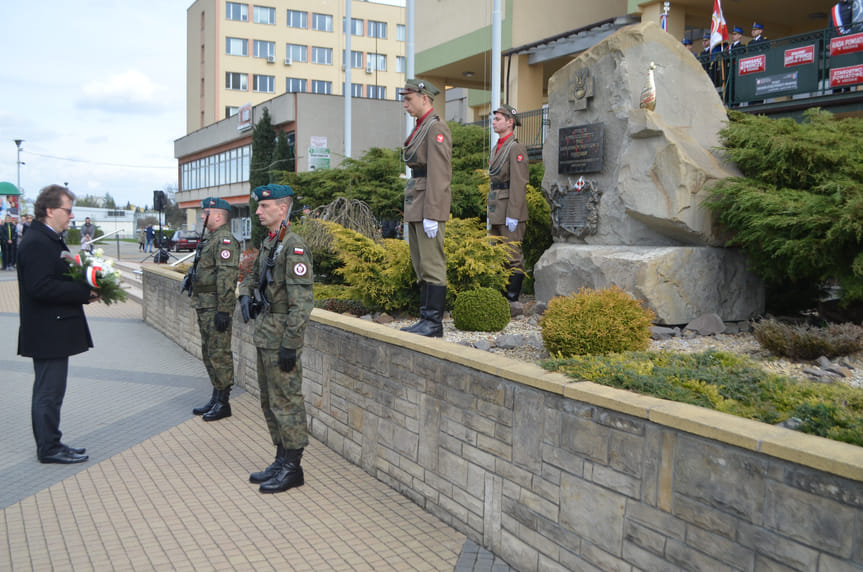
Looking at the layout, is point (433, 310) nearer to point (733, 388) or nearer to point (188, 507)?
point (188, 507)

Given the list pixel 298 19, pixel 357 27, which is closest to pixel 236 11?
pixel 298 19

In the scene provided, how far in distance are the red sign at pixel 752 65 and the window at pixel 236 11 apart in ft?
177

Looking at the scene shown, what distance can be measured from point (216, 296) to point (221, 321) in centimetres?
50

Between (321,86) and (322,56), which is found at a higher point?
(322,56)

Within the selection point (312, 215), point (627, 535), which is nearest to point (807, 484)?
point (627, 535)

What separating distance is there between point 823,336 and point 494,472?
9.50 feet

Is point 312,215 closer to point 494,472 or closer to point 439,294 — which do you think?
point 439,294

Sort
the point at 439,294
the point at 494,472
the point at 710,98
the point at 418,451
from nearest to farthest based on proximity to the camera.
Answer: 1. the point at 494,472
2. the point at 418,451
3. the point at 439,294
4. the point at 710,98

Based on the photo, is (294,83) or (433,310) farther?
(294,83)

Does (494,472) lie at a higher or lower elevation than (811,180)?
lower

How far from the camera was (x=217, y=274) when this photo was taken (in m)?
7.86

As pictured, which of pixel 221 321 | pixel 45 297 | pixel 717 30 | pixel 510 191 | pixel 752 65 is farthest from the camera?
pixel 717 30

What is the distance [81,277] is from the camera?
645cm

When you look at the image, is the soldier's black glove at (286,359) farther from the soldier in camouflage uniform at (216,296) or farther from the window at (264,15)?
the window at (264,15)
